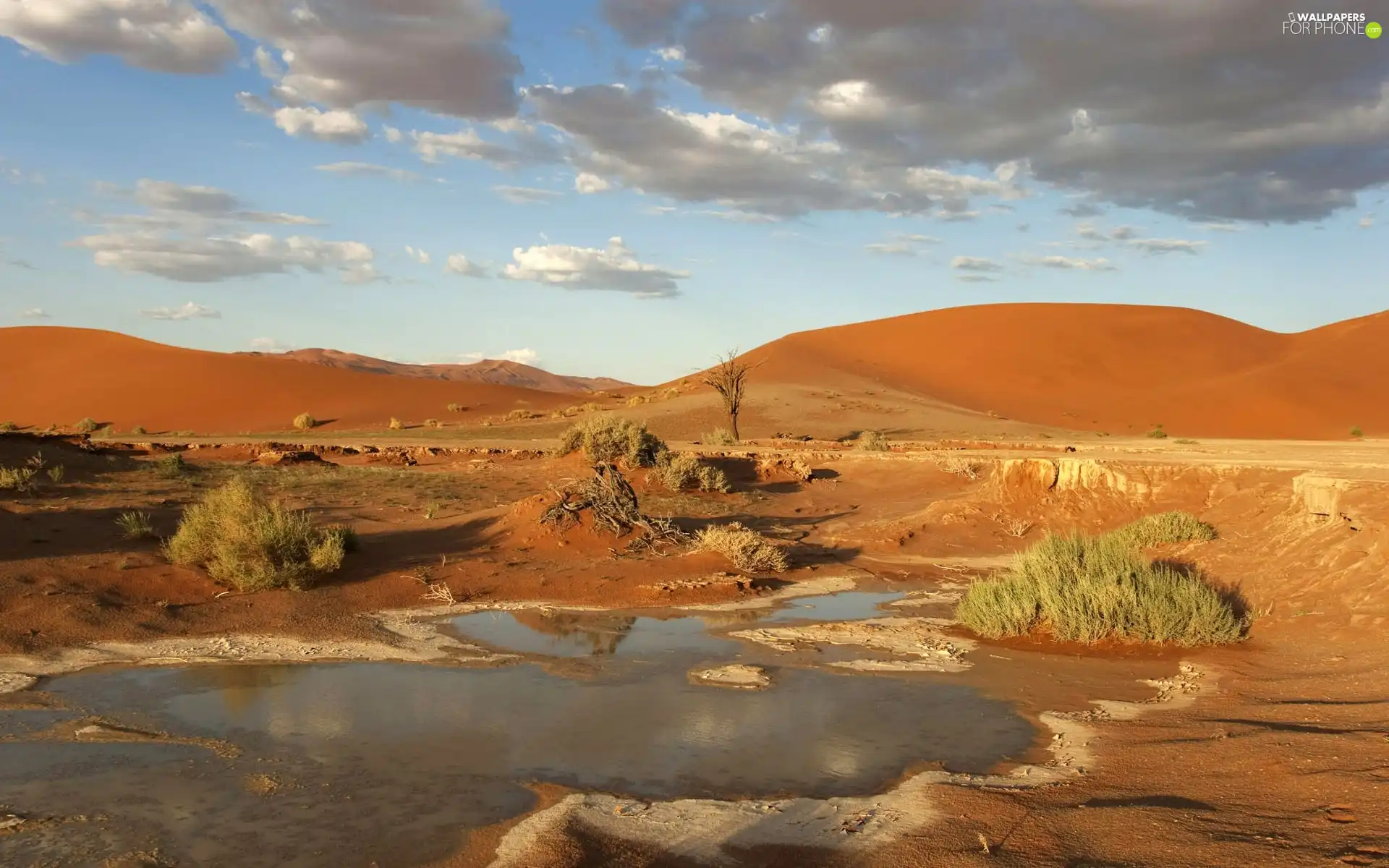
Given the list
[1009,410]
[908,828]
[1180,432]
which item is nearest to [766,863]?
[908,828]

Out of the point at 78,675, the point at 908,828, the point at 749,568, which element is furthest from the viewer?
the point at 749,568

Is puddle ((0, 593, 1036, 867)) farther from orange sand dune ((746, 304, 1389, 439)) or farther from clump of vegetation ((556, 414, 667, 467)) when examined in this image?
orange sand dune ((746, 304, 1389, 439))

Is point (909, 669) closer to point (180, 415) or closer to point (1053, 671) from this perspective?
point (1053, 671)

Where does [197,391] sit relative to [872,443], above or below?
above

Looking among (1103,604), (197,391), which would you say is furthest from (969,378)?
(1103,604)

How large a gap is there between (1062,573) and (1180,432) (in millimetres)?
42765

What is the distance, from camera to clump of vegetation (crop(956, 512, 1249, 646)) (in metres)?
9.88

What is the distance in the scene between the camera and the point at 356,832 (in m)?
5.18

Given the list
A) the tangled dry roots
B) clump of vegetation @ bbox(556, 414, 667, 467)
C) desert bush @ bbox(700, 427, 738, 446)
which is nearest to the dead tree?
desert bush @ bbox(700, 427, 738, 446)

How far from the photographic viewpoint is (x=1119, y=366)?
69188 millimetres

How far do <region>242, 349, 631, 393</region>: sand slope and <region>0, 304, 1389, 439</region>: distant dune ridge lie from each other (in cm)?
5910

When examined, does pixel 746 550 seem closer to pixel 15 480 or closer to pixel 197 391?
pixel 15 480

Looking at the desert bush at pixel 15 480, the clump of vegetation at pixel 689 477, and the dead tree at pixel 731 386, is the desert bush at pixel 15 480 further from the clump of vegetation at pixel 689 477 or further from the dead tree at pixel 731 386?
the dead tree at pixel 731 386

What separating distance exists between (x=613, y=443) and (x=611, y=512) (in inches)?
350
